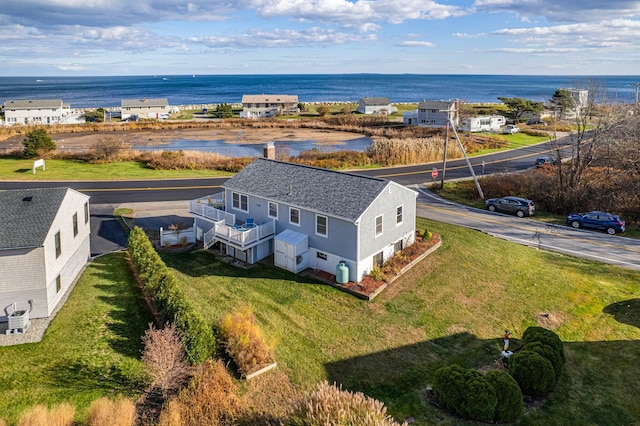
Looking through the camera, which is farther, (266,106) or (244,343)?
(266,106)

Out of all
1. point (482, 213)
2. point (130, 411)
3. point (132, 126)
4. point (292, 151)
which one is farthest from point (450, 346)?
point (132, 126)

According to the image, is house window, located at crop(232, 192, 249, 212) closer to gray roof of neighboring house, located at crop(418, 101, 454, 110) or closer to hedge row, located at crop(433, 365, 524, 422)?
hedge row, located at crop(433, 365, 524, 422)

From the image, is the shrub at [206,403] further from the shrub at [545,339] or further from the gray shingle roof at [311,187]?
the shrub at [545,339]

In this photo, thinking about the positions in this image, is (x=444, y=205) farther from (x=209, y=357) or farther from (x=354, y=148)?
(x=354, y=148)

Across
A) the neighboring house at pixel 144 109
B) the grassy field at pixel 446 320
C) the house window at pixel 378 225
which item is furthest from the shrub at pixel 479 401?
the neighboring house at pixel 144 109

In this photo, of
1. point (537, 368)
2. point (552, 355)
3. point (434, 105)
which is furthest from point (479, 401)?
point (434, 105)

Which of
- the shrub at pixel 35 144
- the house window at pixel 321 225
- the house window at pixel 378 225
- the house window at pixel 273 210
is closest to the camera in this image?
the house window at pixel 321 225

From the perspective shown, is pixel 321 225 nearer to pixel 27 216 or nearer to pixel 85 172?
pixel 27 216
